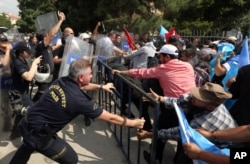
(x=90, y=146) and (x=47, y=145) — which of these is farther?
(x=90, y=146)

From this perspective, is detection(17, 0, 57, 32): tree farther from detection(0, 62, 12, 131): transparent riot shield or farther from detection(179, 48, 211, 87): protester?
detection(179, 48, 211, 87): protester

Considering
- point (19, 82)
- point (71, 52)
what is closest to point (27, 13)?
point (71, 52)

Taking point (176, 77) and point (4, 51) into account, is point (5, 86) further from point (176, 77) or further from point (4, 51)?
point (176, 77)

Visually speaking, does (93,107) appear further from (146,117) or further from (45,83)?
(45,83)

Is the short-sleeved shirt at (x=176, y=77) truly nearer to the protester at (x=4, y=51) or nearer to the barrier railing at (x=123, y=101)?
the barrier railing at (x=123, y=101)

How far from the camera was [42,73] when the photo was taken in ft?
16.2

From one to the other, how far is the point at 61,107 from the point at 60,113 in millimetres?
73

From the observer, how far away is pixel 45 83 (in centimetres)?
528

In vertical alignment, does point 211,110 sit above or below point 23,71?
below

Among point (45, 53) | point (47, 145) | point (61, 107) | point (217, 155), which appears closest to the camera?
point (217, 155)

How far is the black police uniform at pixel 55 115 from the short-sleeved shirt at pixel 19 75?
1283 mm

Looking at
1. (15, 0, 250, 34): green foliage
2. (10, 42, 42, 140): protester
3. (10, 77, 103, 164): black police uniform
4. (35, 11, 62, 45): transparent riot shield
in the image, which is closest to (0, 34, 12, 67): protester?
(10, 42, 42, 140): protester

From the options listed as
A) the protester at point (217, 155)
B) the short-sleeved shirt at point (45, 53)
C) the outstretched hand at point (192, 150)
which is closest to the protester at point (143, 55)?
the short-sleeved shirt at point (45, 53)

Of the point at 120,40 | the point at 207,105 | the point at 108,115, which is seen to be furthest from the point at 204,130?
the point at 120,40
